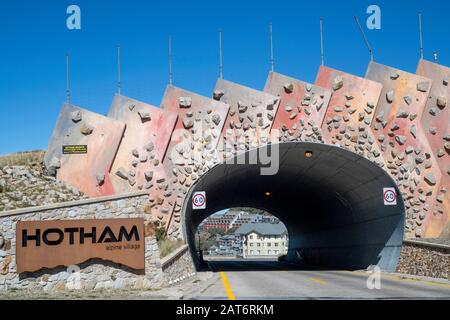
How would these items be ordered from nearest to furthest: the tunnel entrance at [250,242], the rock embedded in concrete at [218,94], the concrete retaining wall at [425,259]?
the concrete retaining wall at [425,259] → the rock embedded in concrete at [218,94] → the tunnel entrance at [250,242]

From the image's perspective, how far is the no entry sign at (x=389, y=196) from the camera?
27672 mm

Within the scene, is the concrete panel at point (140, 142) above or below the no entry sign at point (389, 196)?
above

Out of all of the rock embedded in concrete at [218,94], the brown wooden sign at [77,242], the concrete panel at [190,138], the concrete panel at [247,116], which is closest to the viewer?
the brown wooden sign at [77,242]

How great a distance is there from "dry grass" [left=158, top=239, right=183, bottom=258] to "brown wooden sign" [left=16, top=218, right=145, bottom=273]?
9.20 feet

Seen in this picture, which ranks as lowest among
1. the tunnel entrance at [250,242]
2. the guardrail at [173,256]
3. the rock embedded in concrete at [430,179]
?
the tunnel entrance at [250,242]

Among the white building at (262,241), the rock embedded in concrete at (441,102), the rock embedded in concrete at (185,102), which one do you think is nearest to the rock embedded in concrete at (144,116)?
the rock embedded in concrete at (185,102)

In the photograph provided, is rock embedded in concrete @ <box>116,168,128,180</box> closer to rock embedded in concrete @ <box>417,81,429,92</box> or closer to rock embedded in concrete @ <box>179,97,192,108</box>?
rock embedded in concrete @ <box>179,97,192,108</box>

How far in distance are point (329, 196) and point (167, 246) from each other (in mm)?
14487

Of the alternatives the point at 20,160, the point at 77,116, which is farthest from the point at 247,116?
the point at 20,160

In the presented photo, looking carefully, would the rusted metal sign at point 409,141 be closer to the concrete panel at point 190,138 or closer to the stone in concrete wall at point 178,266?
the concrete panel at point 190,138

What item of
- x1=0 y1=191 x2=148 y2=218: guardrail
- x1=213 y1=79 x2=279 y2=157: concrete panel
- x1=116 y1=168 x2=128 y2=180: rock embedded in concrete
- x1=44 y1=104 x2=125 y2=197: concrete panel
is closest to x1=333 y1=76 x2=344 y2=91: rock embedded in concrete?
x1=213 y1=79 x2=279 y2=157: concrete panel

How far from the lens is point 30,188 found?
23969 millimetres

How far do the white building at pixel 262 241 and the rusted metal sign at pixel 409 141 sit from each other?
108 m

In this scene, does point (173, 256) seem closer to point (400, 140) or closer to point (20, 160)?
point (20, 160)
